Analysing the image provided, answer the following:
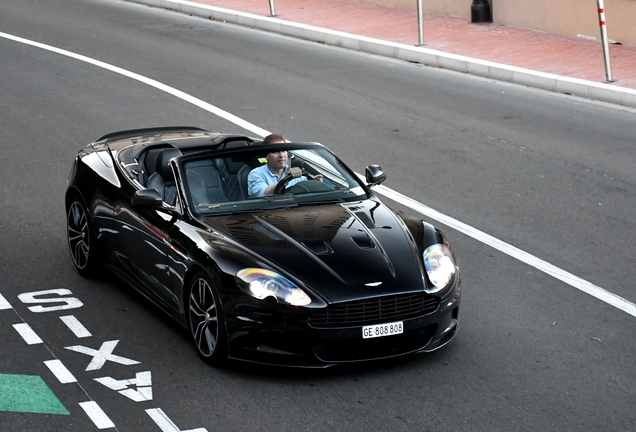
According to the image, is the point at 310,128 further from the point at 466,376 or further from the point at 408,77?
the point at 466,376

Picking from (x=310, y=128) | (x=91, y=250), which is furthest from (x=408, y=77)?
(x=91, y=250)

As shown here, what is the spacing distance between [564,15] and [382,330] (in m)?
15.2

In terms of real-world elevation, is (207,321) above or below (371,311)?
below

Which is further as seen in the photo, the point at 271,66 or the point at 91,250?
the point at 271,66

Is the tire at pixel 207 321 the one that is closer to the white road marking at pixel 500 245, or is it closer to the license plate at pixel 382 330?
the license plate at pixel 382 330

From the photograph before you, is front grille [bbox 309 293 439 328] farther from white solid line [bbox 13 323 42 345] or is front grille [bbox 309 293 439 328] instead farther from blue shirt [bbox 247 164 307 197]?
white solid line [bbox 13 323 42 345]

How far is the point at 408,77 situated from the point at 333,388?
11.9 metres

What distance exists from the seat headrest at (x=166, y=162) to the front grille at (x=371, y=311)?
2.42 metres

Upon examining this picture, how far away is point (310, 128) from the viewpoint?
14.9 meters

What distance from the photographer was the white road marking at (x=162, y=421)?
21.0 feet

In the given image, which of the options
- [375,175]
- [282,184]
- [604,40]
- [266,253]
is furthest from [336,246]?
[604,40]

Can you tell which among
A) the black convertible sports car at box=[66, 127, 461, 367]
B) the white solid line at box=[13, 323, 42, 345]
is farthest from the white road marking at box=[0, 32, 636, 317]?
the white solid line at box=[13, 323, 42, 345]

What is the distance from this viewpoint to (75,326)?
26.7ft

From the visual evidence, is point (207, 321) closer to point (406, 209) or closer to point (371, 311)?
point (371, 311)
